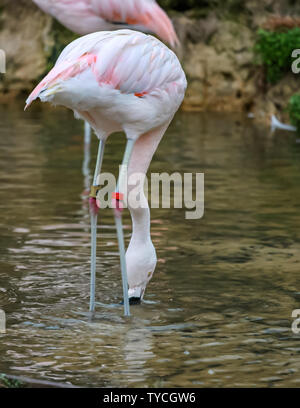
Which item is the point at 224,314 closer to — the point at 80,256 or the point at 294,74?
the point at 80,256

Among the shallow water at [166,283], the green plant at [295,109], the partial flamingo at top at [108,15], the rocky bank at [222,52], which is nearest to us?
the shallow water at [166,283]

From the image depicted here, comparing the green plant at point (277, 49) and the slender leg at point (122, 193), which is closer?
the slender leg at point (122, 193)

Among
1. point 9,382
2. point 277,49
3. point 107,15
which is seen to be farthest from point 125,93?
point 277,49

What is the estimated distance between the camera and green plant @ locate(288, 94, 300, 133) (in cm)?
982

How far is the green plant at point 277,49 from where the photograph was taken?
10758 millimetres

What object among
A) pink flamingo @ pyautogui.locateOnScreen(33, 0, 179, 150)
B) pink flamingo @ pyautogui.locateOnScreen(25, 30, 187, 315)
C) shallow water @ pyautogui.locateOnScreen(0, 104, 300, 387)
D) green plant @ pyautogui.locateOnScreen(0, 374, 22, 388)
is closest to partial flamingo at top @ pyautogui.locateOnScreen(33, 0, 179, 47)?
pink flamingo @ pyautogui.locateOnScreen(33, 0, 179, 150)

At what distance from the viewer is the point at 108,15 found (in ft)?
25.0

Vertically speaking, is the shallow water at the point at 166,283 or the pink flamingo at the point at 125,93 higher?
the pink flamingo at the point at 125,93

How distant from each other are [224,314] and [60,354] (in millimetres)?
925

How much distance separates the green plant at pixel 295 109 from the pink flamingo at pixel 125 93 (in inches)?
228

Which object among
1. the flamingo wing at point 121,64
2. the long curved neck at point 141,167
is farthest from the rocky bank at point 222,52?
the flamingo wing at point 121,64

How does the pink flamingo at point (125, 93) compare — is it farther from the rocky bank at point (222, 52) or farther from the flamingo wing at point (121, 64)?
the rocky bank at point (222, 52)

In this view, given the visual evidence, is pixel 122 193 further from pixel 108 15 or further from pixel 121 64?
pixel 108 15
